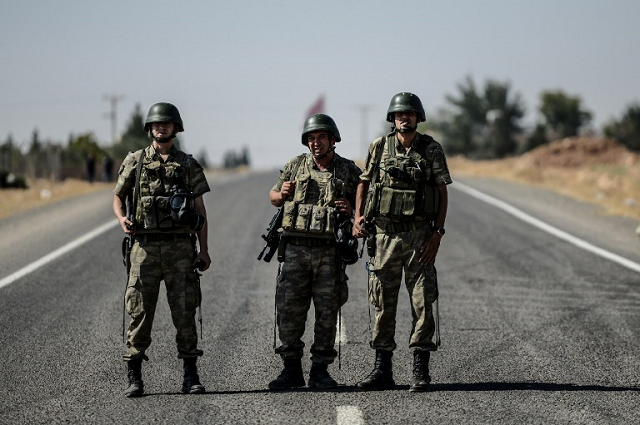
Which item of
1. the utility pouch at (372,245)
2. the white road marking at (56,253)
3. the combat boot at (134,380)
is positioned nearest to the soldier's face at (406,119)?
the utility pouch at (372,245)

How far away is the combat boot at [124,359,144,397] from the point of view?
266 inches

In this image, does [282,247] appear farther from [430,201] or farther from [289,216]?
[430,201]

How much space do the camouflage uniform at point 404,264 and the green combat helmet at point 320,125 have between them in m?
0.37

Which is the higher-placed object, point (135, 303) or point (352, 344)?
point (135, 303)

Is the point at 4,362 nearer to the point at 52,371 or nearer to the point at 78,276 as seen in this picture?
the point at 52,371

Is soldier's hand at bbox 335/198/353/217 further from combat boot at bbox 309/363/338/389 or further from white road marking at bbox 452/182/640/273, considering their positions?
white road marking at bbox 452/182/640/273

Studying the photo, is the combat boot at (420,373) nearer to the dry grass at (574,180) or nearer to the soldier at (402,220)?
the soldier at (402,220)

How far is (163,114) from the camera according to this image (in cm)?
694

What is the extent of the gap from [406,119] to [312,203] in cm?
93

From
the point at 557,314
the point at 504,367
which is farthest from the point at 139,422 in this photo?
the point at 557,314

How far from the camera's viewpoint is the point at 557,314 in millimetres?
10195

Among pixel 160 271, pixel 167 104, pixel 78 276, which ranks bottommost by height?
pixel 78 276

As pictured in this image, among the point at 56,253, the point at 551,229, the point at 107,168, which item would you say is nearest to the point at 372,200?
the point at 56,253

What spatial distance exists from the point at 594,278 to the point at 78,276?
6804 millimetres
